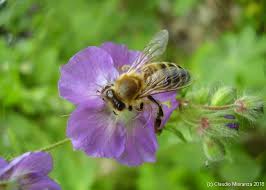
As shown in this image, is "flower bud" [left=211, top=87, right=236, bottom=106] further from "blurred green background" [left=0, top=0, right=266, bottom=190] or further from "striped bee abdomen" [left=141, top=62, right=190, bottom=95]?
"blurred green background" [left=0, top=0, right=266, bottom=190]

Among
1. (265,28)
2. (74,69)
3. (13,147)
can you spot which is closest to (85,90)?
(74,69)

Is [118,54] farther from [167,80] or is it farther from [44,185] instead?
[44,185]

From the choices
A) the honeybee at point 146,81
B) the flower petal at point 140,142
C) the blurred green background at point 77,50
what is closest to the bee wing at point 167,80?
the honeybee at point 146,81

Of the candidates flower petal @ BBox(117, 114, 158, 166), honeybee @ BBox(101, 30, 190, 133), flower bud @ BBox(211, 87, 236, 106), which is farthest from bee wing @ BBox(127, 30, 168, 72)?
flower bud @ BBox(211, 87, 236, 106)

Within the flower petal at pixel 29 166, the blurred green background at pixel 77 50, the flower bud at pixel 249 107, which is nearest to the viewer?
the flower petal at pixel 29 166

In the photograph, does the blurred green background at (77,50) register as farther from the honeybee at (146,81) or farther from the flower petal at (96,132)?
the honeybee at (146,81)

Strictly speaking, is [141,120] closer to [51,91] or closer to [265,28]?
[51,91]

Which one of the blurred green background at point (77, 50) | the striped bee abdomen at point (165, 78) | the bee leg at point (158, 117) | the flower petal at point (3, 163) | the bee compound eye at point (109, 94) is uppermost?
the striped bee abdomen at point (165, 78)
